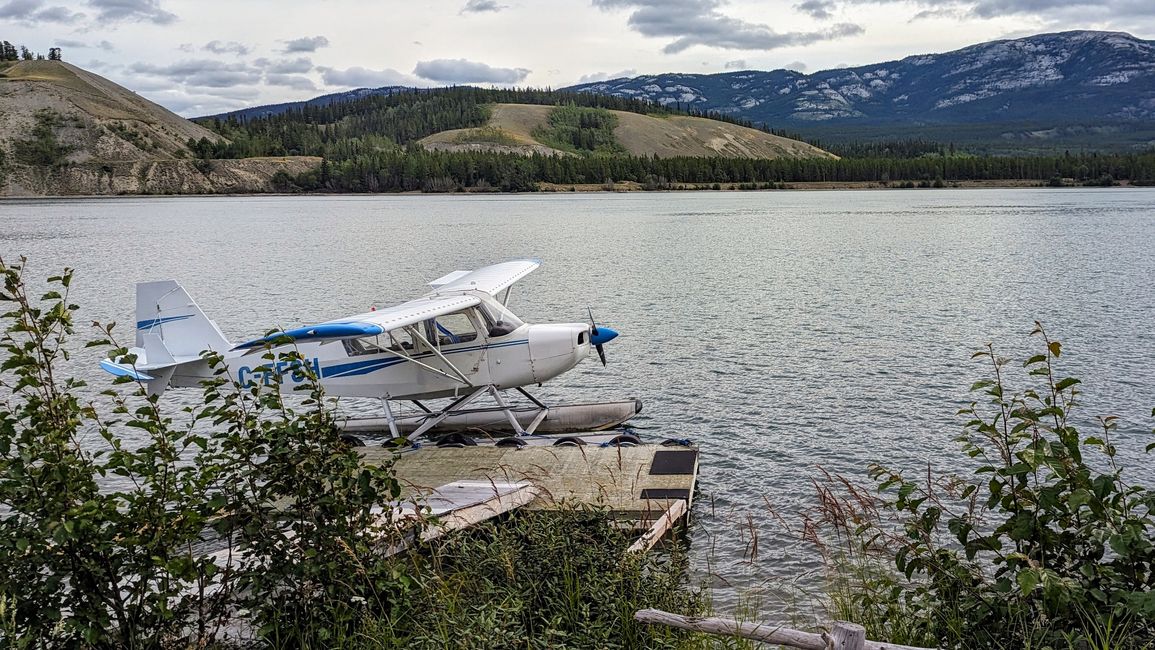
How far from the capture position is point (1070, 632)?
469 cm

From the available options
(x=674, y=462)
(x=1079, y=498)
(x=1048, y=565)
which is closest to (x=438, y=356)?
(x=674, y=462)

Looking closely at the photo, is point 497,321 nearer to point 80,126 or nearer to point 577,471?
point 577,471

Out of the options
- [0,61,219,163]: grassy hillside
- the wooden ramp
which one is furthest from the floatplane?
[0,61,219,163]: grassy hillside

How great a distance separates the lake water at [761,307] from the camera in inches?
515

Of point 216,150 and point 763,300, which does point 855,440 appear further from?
point 216,150

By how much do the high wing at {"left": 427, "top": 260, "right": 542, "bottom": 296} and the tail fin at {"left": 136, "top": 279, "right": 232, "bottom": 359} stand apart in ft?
11.0

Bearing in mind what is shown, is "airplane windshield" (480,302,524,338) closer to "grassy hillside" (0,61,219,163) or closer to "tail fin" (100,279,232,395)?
"tail fin" (100,279,232,395)

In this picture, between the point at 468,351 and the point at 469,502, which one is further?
the point at 468,351

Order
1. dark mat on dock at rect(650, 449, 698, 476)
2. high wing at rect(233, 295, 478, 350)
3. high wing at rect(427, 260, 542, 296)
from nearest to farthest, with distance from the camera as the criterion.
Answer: dark mat on dock at rect(650, 449, 698, 476)
high wing at rect(233, 295, 478, 350)
high wing at rect(427, 260, 542, 296)

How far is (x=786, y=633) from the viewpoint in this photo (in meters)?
4.69

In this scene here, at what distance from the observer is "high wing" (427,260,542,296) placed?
1360 cm

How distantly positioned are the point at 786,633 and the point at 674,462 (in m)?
5.93

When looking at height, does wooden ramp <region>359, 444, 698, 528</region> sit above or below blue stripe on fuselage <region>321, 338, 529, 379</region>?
below

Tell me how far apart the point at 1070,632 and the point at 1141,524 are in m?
0.68
